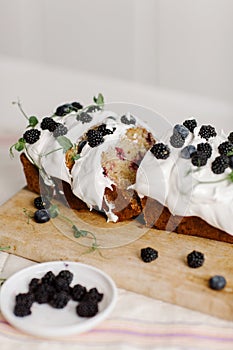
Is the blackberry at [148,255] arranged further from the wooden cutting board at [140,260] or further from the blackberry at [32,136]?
the blackberry at [32,136]

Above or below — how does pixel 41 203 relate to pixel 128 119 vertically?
below

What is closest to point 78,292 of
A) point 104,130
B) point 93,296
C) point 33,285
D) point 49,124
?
point 93,296

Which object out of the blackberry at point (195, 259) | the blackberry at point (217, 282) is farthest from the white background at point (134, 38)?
the blackberry at point (217, 282)

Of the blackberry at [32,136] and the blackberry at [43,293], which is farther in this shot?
the blackberry at [32,136]

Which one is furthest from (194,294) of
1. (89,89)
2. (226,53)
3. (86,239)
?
(89,89)

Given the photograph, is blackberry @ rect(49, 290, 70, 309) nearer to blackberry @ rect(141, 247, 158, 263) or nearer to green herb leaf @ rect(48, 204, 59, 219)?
blackberry @ rect(141, 247, 158, 263)

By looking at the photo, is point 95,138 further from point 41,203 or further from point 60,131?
point 41,203
